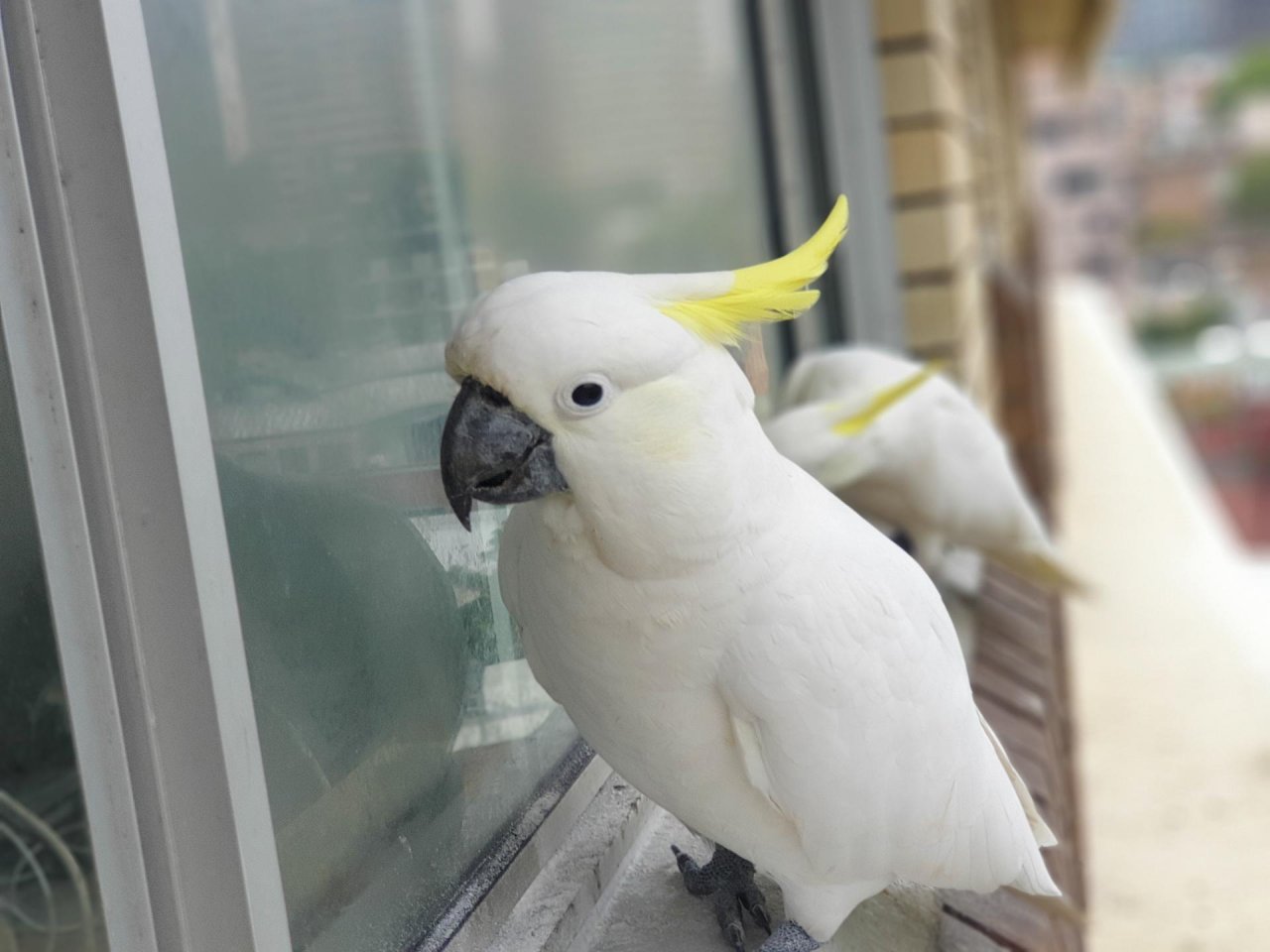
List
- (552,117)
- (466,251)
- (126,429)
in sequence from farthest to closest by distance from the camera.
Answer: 1. (552,117)
2. (466,251)
3. (126,429)

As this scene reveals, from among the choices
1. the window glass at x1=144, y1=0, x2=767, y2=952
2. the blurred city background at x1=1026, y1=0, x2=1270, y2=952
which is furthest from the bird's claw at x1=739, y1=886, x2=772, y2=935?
the blurred city background at x1=1026, y1=0, x2=1270, y2=952

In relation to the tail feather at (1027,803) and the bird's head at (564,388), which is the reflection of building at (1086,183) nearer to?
the tail feather at (1027,803)

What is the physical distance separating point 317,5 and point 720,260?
3.85ft

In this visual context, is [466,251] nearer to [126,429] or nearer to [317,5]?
[317,5]

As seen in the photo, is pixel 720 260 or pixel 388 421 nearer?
pixel 388 421

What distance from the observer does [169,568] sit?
2.73ft

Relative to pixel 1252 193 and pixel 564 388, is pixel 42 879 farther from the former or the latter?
pixel 1252 193

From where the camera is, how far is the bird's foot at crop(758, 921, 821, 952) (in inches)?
43.2

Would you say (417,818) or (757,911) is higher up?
(417,818)

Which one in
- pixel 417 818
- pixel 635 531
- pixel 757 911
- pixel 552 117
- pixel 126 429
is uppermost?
pixel 552 117

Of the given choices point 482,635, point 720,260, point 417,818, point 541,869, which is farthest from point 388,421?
point 720,260

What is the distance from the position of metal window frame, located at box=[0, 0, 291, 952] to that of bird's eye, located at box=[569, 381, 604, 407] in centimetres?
25

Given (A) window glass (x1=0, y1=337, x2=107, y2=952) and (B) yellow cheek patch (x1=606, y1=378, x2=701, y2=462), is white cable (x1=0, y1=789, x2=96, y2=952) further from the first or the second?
(B) yellow cheek patch (x1=606, y1=378, x2=701, y2=462)

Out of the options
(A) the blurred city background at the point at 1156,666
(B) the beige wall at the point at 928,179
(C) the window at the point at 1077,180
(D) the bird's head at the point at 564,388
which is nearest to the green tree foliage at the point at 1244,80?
(C) the window at the point at 1077,180
